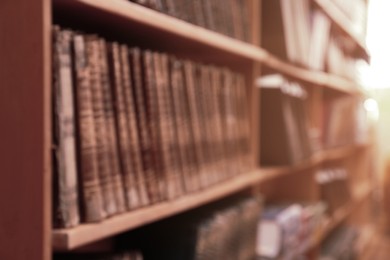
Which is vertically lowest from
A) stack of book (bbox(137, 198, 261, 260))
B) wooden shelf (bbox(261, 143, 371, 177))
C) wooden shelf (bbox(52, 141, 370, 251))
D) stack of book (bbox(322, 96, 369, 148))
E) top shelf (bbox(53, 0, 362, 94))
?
stack of book (bbox(137, 198, 261, 260))

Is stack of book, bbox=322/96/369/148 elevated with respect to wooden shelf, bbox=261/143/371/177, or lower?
elevated

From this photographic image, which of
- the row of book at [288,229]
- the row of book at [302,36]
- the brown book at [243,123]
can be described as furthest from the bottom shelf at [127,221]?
the row of book at [302,36]

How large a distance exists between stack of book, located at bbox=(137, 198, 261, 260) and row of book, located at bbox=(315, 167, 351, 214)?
1008mm

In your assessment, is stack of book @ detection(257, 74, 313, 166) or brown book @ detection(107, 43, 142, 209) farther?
stack of book @ detection(257, 74, 313, 166)

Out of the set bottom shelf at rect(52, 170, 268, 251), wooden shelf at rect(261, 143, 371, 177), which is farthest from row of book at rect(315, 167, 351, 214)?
bottom shelf at rect(52, 170, 268, 251)

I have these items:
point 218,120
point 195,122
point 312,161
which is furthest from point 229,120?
point 312,161

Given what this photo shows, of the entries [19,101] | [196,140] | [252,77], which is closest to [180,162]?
[196,140]

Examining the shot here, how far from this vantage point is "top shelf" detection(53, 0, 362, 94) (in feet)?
2.92

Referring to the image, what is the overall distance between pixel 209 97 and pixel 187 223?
0.99ft

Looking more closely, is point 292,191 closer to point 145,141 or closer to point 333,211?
point 333,211

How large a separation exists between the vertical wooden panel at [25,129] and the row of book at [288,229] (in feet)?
3.53

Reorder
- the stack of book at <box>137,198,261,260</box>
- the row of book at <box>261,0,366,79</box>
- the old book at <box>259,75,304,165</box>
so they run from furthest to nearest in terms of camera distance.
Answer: the old book at <box>259,75,304,165</box>, the row of book at <box>261,0,366,79</box>, the stack of book at <box>137,198,261,260</box>

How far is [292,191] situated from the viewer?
7.87ft

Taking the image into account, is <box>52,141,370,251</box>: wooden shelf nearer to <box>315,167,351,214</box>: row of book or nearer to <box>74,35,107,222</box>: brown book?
<box>74,35,107,222</box>: brown book
